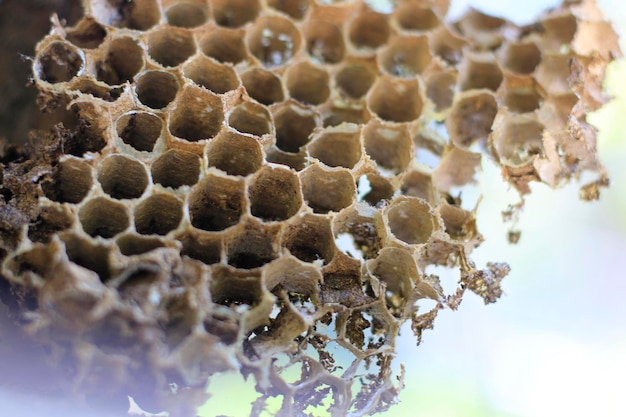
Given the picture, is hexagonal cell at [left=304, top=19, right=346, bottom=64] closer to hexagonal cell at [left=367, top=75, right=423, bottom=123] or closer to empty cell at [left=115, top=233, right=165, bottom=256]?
hexagonal cell at [left=367, top=75, right=423, bottom=123]

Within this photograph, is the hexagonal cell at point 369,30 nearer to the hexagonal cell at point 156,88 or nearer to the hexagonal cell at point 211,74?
the hexagonal cell at point 211,74

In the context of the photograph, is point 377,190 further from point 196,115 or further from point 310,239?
point 196,115

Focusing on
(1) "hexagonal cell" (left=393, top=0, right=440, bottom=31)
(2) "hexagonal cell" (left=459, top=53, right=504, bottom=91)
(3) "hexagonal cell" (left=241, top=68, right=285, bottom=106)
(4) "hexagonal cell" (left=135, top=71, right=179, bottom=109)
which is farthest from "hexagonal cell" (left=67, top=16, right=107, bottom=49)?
(2) "hexagonal cell" (left=459, top=53, right=504, bottom=91)

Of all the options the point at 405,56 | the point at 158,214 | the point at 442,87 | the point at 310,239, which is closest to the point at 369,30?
the point at 405,56

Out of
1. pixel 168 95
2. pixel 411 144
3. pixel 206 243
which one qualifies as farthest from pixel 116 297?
pixel 411 144

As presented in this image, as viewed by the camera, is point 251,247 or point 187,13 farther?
point 187,13

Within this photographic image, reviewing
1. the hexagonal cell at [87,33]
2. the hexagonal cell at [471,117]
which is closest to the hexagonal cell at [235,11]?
the hexagonal cell at [87,33]
